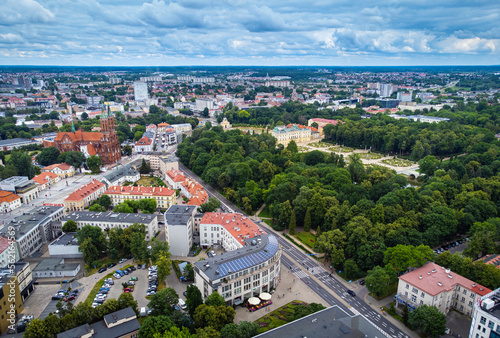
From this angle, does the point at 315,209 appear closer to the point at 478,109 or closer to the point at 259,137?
the point at 259,137

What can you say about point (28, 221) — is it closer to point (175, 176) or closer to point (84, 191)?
point (84, 191)

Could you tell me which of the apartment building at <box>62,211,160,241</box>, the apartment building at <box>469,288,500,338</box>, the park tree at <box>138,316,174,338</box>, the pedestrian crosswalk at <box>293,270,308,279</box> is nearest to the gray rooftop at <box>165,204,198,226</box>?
the apartment building at <box>62,211,160,241</box>

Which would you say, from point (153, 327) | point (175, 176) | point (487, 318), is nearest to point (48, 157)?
point (175, 176)

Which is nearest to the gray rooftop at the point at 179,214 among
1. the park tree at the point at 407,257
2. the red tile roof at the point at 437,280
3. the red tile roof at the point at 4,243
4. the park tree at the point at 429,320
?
the red tile roof at the point at 4,243

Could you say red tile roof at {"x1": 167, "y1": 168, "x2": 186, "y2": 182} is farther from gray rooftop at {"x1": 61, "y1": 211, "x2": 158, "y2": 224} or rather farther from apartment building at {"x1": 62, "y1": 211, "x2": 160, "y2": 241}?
apartment building at {"x1": 62, "y1": 211, "x2": 160, "y2": 241}

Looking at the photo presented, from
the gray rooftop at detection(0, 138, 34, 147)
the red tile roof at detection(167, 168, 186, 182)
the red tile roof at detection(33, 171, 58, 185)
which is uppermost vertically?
the gray rooftop at detection(0, 138, 34, 147)
